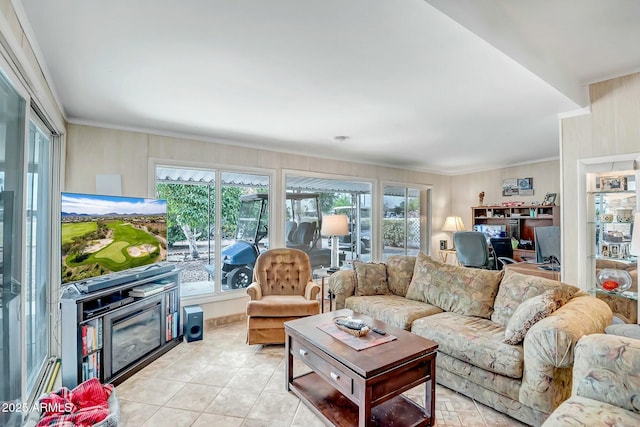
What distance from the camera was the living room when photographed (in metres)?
2.01

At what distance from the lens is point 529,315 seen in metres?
2.13

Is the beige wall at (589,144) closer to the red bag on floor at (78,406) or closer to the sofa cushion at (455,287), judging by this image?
the sofa cushion at (455,287)

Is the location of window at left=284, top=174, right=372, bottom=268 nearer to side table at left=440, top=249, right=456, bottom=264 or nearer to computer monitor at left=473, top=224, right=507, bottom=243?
side table at left=440, top=249, right=456, bottom=264

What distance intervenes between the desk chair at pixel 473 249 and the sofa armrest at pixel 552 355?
9.37ft

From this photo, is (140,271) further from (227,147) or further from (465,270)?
(465,270)

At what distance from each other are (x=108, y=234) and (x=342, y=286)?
2.33m

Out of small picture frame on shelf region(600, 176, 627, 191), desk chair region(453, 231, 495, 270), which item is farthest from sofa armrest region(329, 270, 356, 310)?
small picture frame on shelf region(600, 176, 627, 191)

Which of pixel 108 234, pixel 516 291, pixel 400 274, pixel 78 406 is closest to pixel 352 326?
pixel 516 291

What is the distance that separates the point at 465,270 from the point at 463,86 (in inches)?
67.6

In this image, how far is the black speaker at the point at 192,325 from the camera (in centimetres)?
344

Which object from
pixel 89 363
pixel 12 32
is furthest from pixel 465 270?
pixel 12 32

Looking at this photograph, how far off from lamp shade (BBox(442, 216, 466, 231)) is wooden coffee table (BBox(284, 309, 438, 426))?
488 centimetres

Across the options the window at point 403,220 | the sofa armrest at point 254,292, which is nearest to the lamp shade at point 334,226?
the sofa armrest at point 254,292

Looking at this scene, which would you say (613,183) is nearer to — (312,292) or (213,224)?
(312,292)
